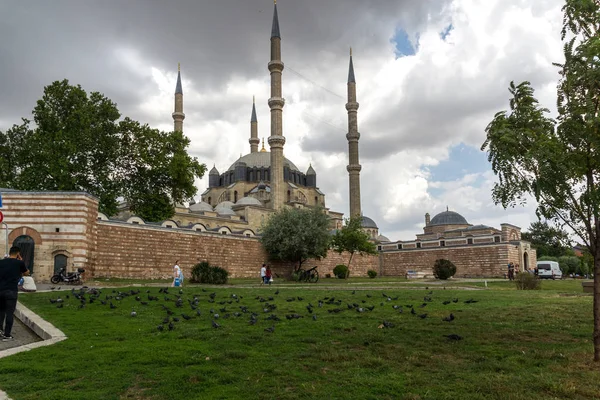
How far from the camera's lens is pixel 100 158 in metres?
25.7

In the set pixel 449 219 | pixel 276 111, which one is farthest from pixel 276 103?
pixel 449 219

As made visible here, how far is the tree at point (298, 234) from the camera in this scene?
2986 cm

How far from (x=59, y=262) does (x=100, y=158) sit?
349 inches

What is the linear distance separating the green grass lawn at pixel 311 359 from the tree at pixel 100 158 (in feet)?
58.0

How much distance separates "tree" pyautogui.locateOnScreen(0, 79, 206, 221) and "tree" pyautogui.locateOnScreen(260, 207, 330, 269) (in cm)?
618

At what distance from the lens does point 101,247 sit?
22.7 m

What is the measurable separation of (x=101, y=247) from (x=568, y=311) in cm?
1994

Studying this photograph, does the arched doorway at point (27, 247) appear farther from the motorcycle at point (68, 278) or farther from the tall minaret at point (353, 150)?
the tall minaret at point (353, 150)

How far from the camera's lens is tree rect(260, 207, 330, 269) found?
29.9m

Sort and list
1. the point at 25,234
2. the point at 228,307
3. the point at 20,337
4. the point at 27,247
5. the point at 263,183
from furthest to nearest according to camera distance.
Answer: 1. the point at 263,183
2. the point at 25,234
3. the point at 27,247
4. the point at 228,307
5. the point at 20,337

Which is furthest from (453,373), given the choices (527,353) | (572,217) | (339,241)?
(339,241)

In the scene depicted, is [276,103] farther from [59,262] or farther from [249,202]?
[59,262]

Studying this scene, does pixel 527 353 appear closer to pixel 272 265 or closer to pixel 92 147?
pixel 92 147

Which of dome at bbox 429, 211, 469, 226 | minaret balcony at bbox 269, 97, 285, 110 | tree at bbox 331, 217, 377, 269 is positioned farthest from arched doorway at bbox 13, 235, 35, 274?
dome at bbox 429, 211, 469, 226
